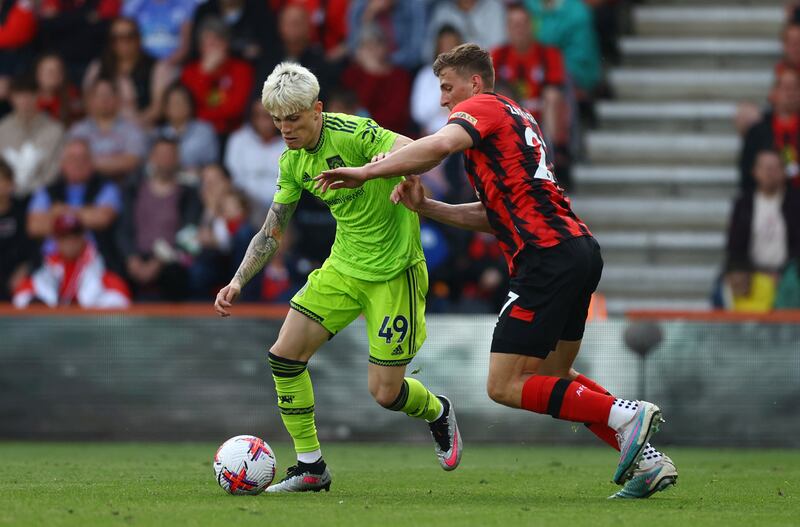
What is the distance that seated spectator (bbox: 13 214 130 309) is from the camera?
14.5 m

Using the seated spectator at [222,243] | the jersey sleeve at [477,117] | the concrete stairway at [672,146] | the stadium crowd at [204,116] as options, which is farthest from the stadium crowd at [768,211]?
the jersey sleeve at [477,117]

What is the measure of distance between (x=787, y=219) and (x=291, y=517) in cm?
885

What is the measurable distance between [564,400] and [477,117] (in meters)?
1.56

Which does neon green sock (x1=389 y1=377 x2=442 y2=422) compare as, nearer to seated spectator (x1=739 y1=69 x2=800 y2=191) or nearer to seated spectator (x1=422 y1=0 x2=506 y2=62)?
seated spectator (x1=739 y1=69 x2=800 y2=191)

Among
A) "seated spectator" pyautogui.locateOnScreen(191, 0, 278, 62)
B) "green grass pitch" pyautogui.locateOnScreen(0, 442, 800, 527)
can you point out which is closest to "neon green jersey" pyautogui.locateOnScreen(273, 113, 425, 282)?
"green grass pitch" pyautogui.locateOnScreen(0, 442, 800, 527)

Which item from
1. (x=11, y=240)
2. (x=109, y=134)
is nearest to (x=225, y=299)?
(x=11, y=240)

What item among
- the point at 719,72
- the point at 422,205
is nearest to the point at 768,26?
the point at 719,72

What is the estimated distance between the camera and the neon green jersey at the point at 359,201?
826 cm

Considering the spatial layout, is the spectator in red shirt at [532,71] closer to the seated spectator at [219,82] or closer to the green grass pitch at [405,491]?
the seated spectator at [219,82]

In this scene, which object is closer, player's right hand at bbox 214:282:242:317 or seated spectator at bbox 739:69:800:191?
player's right hand at bbox 214:282:242:317

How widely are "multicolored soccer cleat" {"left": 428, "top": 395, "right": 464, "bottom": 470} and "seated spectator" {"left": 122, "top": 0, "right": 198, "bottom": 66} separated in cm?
911

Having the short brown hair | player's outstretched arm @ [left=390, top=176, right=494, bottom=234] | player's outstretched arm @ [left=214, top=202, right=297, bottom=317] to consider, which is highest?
the short brown hair

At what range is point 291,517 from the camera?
665cm

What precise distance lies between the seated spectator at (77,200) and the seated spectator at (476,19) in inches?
153
